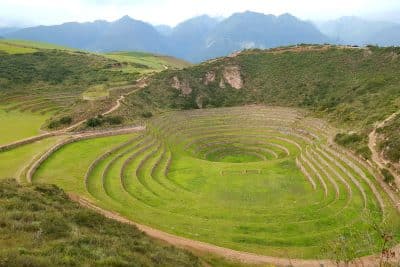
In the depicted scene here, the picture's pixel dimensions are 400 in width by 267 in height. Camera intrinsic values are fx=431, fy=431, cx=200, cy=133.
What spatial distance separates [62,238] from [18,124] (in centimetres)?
4075

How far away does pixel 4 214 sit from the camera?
18.2 m

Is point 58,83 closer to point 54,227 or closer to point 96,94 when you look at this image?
point 96,94

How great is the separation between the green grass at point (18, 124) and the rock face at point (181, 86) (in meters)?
21.5

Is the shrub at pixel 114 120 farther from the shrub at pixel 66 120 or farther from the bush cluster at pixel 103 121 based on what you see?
the shrub at pixel 66 120

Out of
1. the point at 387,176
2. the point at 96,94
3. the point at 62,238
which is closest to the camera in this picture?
the point at 62,238

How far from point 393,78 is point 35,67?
6199 cm

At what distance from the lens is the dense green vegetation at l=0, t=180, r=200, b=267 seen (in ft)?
46.3

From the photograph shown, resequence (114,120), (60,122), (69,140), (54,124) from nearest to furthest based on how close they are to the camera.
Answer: (69,140) → (54,124) → (60,122) → (114,120)

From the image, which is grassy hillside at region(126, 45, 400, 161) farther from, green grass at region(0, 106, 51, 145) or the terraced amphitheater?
green grass at region(0, 106, 51, 145)

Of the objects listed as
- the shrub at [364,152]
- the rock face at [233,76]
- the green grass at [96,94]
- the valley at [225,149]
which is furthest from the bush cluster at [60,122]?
the rock face at [233,76]

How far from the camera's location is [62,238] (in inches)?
667

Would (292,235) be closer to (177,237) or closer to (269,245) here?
(269,245)

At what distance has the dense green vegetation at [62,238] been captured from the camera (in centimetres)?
1411

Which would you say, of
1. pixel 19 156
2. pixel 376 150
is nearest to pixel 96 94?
pixel 19 156
